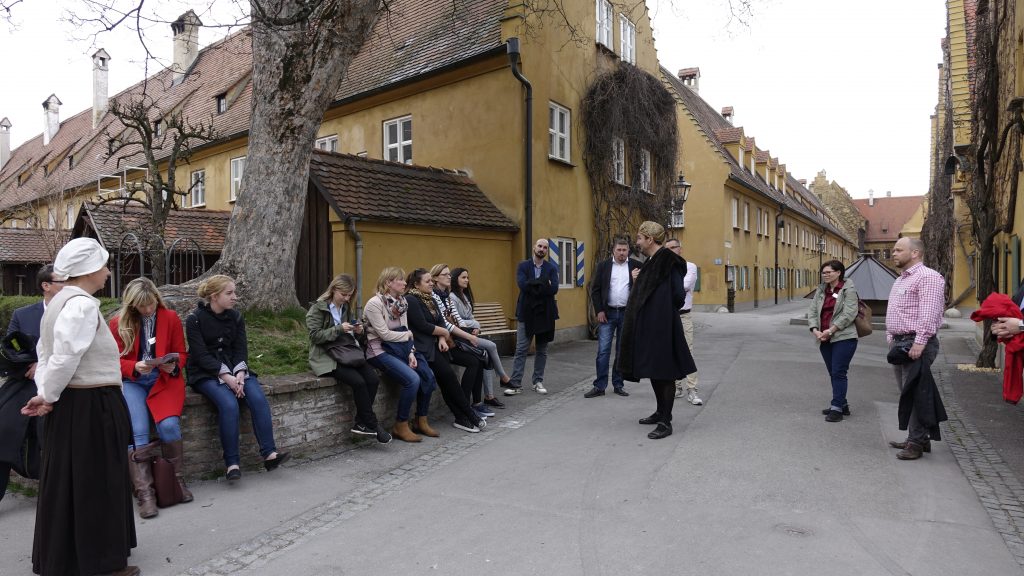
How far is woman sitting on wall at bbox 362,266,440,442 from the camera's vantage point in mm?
6766

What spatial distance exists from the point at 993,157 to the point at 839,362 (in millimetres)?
6745

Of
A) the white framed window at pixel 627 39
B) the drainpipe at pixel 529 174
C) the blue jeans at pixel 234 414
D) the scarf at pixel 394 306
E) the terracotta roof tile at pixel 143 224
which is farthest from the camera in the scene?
the white framed window at pixel 627 39

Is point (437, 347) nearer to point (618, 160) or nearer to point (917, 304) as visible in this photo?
point (917, 304)

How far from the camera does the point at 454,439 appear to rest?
696cm

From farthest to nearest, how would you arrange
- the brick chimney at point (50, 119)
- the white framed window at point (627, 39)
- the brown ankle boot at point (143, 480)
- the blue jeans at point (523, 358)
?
the brick chimney at point (50, 119) → the white framed window at point (627, 39) → the blue jeans at point (523, 358) → the brown ankle boot at point (143, 480)

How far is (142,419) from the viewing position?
502cm

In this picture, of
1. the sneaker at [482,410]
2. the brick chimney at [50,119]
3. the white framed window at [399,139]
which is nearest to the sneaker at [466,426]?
the sneaker at [482,410]

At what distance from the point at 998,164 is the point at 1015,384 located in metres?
8.87

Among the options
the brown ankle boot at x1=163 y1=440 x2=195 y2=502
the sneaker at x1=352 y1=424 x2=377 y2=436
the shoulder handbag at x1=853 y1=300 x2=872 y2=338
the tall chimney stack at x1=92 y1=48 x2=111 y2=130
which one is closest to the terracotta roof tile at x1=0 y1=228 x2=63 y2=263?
the tall chimney stack at x1=92 y1=48 x2=111 y2=130

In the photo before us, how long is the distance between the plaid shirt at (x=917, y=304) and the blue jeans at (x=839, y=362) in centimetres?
118

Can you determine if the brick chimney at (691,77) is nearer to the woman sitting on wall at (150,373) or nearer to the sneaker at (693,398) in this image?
the sneaker at (693,398)

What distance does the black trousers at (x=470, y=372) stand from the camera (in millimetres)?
7699

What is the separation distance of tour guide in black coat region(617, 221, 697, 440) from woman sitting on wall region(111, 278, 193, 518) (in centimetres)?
411

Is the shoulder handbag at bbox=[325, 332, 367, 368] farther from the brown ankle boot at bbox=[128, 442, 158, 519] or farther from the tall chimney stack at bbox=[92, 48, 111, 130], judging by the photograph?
the tall chimney stack at bbox=[92, 48, 111, 130]
